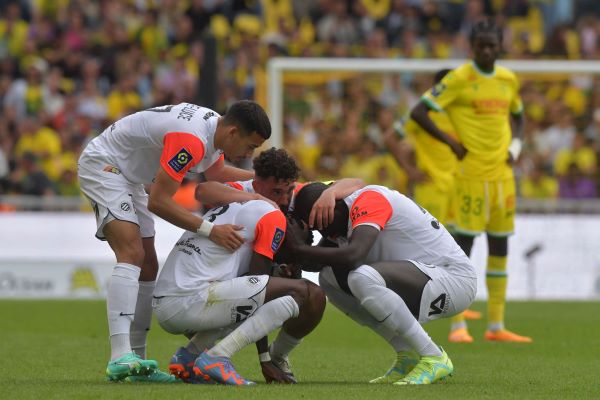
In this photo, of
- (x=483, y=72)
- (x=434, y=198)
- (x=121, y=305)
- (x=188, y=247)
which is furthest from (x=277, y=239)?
(x=434, y=198)

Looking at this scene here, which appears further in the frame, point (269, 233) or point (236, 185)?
point (236, 185)

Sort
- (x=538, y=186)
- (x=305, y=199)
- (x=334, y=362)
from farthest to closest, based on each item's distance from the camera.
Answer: (x=538, y=186) < (x=334, y=362) < (x=305, y=199)

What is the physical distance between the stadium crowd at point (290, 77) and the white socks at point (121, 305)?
8929 mm

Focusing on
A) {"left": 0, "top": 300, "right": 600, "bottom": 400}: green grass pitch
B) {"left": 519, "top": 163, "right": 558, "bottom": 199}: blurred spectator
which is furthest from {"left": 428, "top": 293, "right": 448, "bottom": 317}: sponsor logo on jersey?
{"left": 519, "top": 163, "right": 558, "bottom": 199}: blurred spectator

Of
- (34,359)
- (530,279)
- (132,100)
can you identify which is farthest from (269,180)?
(132,100)

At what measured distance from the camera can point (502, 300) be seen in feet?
35.8

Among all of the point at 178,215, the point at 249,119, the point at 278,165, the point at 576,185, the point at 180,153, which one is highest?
the point at 249,119

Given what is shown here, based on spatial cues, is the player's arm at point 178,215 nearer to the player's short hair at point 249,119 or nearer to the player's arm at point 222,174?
the player's short hair at point 249,119

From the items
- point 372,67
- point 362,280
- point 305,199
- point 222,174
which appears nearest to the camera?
point 362,280

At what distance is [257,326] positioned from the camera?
273 inches

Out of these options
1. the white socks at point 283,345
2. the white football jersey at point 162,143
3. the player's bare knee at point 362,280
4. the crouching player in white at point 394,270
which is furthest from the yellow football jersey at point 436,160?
the player's bare knee at point 362,280

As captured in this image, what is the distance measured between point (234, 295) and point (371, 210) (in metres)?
0.93

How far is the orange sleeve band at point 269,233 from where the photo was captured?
22.8 ft

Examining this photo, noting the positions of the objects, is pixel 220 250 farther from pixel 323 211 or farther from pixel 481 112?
pixel 481 112
